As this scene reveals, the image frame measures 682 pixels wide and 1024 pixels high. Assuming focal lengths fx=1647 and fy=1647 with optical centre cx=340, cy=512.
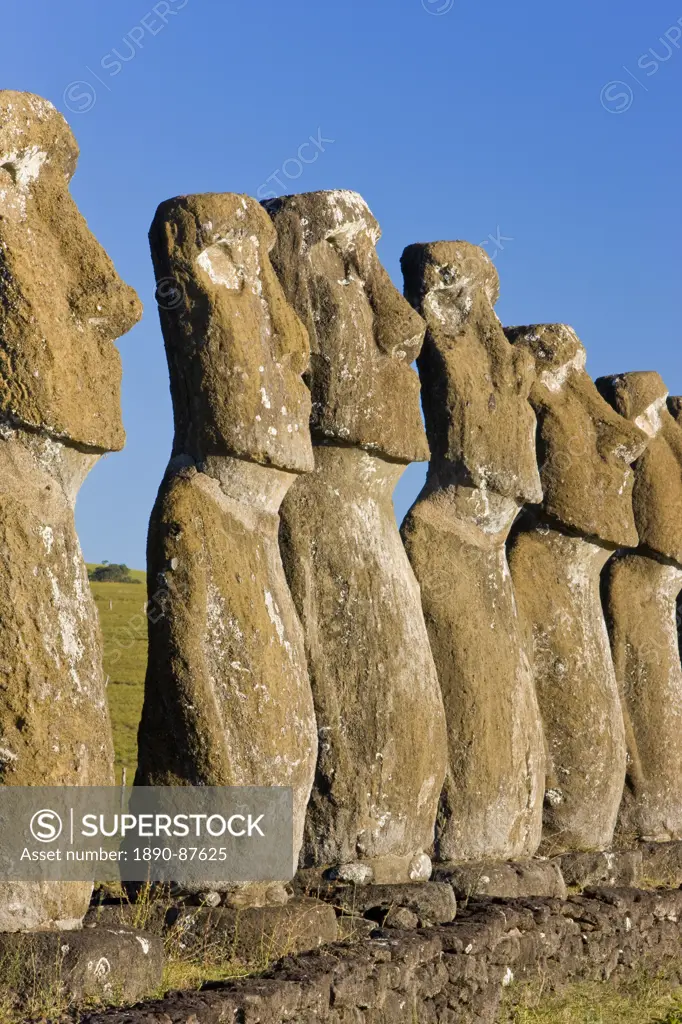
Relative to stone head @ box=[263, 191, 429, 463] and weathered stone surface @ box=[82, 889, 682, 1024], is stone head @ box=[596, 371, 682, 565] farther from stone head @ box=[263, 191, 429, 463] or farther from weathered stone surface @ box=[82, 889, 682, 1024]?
stone head @ box=[263, 191, 429, 463]

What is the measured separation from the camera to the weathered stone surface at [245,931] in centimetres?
741

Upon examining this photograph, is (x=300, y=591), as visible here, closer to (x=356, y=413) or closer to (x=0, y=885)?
(x=356, y=413)

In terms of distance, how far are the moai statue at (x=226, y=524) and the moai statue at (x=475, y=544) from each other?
2101 mm

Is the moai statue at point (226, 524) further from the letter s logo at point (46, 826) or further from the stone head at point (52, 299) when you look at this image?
the letter s logo at point (46, 826)

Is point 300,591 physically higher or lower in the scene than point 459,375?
lower

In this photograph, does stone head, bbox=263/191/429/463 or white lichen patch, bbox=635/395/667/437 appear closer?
stone head, bbox=263/191/429/463

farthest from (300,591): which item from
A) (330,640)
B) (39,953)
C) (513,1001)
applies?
(39,953)

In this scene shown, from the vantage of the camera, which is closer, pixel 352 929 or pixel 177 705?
pixel 177 705

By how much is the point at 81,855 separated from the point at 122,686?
23674 mm

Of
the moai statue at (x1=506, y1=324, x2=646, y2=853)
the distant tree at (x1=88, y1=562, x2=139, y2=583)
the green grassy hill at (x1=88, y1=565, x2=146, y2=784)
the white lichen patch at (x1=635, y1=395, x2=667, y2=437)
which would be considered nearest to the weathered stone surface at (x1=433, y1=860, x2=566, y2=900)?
the moai statue at (x1=506, y1=324, x2=646, y2=853)

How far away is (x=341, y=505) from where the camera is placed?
9219mm

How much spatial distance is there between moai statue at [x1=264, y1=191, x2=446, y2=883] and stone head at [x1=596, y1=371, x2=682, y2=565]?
4403mm

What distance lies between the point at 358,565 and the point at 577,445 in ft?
10.9

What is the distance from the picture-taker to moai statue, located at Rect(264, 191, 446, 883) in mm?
8891
